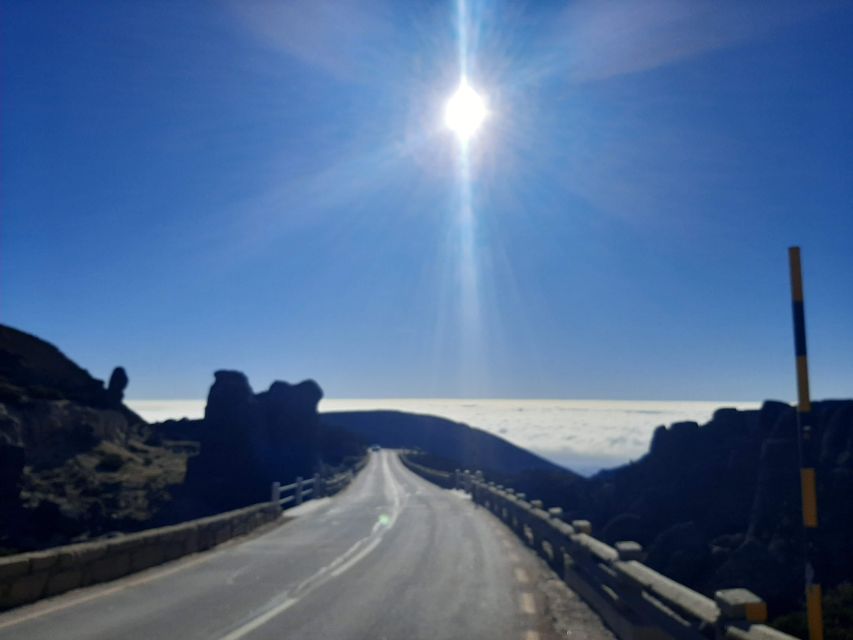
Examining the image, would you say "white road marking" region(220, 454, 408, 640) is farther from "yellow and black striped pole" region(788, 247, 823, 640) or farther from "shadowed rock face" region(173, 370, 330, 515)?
"shadowed rock face" region(173, 370, 330, 515)

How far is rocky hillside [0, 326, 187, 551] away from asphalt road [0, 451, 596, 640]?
42729 millimetres

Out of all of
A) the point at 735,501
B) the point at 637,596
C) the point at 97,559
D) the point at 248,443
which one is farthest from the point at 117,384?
the point at 637,596

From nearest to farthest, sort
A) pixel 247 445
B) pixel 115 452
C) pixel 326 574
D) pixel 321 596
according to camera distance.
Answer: pixel 321 596 → pixel 326 574 → pixel 115 452 → pixel 247 445

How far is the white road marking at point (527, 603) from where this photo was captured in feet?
32.4

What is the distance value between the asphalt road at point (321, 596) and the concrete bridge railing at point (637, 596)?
72 cm

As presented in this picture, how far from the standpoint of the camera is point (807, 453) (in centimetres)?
481

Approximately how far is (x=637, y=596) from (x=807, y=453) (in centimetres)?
329

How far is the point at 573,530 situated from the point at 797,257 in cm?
775

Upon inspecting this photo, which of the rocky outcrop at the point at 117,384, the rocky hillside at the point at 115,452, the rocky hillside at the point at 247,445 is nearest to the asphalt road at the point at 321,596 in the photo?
the rocky hillside at the point at 115,452

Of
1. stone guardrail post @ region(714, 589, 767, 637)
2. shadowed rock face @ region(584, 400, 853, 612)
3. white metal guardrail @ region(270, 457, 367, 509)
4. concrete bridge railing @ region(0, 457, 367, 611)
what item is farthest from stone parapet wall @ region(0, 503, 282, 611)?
shadowed rock face @ region(584, 400, 853, 612)

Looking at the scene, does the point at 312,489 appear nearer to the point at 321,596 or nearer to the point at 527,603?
the point at 321,596

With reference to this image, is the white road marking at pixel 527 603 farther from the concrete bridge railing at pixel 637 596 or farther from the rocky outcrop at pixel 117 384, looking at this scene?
the rocky outcrop at pixel 117 384

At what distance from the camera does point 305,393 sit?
4067 inches

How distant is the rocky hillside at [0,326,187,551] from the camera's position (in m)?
57.2
